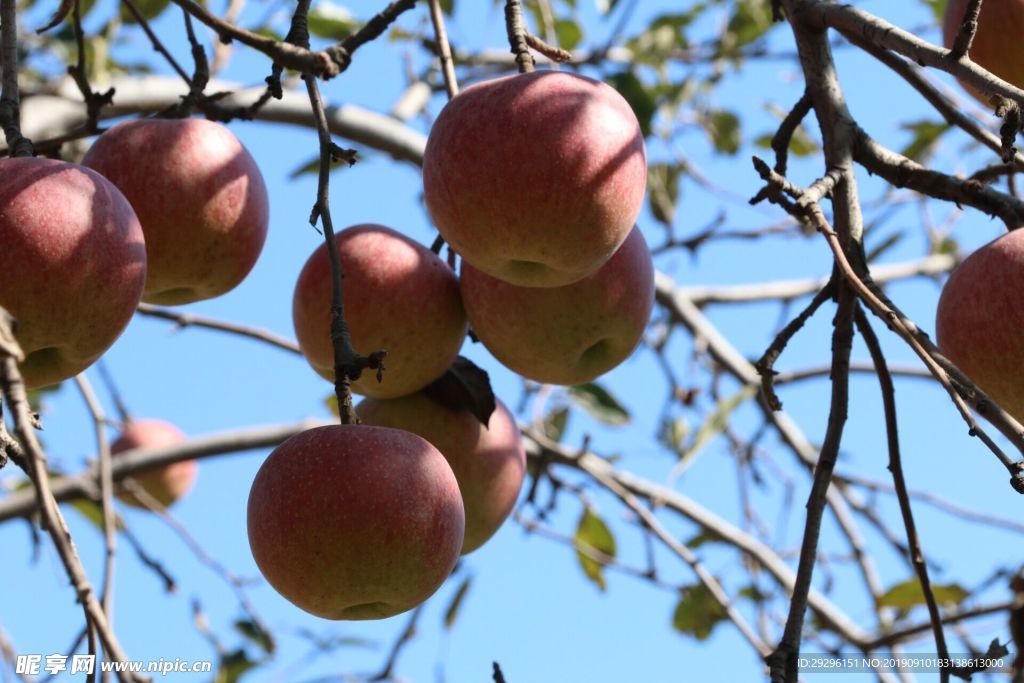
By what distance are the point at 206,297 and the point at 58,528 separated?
2.61 ft

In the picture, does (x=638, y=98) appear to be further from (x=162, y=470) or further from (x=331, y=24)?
(x=162, y=470)

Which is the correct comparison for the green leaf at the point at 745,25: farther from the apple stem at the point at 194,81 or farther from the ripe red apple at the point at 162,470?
the apple stem at the point at 194,81

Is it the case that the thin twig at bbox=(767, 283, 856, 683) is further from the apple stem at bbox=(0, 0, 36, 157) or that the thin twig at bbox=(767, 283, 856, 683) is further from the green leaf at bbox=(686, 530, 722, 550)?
the green leaf at bbox=(686, 530, 722, 550)

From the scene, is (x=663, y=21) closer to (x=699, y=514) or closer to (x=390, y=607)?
(x=699, y=514)

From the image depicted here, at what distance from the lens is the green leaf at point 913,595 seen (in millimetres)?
2117

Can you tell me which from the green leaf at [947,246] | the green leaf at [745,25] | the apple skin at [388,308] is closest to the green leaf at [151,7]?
the apple skin at [388,308]

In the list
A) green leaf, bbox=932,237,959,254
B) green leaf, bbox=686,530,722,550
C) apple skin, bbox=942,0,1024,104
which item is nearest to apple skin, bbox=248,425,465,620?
apple skin, bbox=942,0,1024,104

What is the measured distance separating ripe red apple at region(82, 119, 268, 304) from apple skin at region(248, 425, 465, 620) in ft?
1.09

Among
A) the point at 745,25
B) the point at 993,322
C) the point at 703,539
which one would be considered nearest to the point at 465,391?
the point at 993,322

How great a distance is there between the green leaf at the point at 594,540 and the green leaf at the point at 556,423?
9.4 inches

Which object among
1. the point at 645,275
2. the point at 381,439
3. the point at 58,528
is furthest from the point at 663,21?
the point at 58,528

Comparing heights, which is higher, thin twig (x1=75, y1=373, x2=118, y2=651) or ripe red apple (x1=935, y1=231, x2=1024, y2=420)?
ripe red apple (x1=935, y1=231, x2=1024, y2=420)

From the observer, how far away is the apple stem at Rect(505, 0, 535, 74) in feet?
4.13

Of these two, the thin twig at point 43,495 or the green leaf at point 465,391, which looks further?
the green leaf at point 465,391
